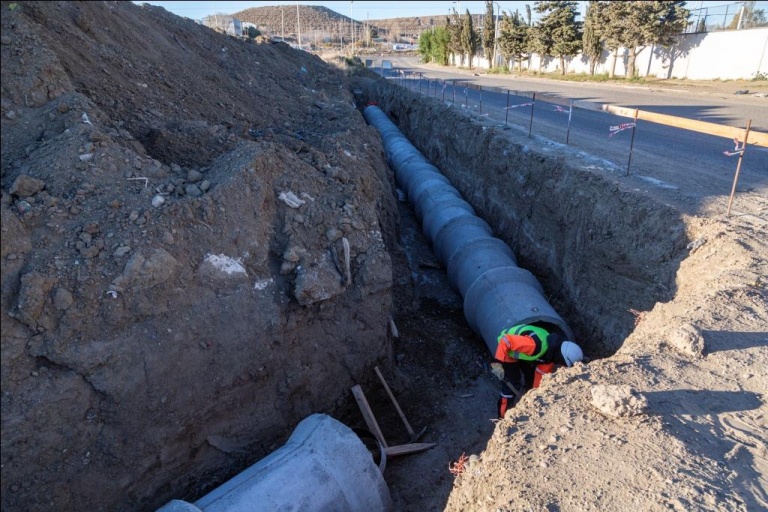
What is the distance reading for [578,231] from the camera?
724 cm

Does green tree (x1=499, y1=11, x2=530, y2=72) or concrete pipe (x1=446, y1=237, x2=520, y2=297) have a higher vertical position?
green tree (x1=499, y1=11, x2=530, y2=72)

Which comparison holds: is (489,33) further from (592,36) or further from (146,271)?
(146,271)

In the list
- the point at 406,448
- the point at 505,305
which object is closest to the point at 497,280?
the point at 505,305

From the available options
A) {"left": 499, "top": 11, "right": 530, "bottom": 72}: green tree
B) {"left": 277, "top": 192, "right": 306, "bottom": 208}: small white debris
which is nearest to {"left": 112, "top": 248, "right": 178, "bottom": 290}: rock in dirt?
{"left": 277, "top": 192, "right": 306, "bottom": 208}: small white debris

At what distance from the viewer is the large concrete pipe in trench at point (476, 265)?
633cm

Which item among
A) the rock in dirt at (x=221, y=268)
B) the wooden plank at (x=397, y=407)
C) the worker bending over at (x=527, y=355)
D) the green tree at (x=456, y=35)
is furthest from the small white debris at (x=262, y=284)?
the green tree at (x=456, y=35)

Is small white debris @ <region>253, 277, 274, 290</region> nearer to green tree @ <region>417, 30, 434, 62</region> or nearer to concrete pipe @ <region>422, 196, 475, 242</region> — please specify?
concrete pipe @ <region>422, 196, 475, 242</region>

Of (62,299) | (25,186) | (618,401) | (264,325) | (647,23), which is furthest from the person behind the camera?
(647,23)

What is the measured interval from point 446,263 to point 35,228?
6.05 metres

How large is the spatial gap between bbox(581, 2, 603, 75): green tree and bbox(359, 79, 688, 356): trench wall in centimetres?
2474

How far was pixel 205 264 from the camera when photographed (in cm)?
454

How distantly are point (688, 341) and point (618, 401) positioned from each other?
3.82 ft

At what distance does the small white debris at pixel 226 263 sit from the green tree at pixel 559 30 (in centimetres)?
3633

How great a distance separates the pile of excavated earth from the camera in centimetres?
346
